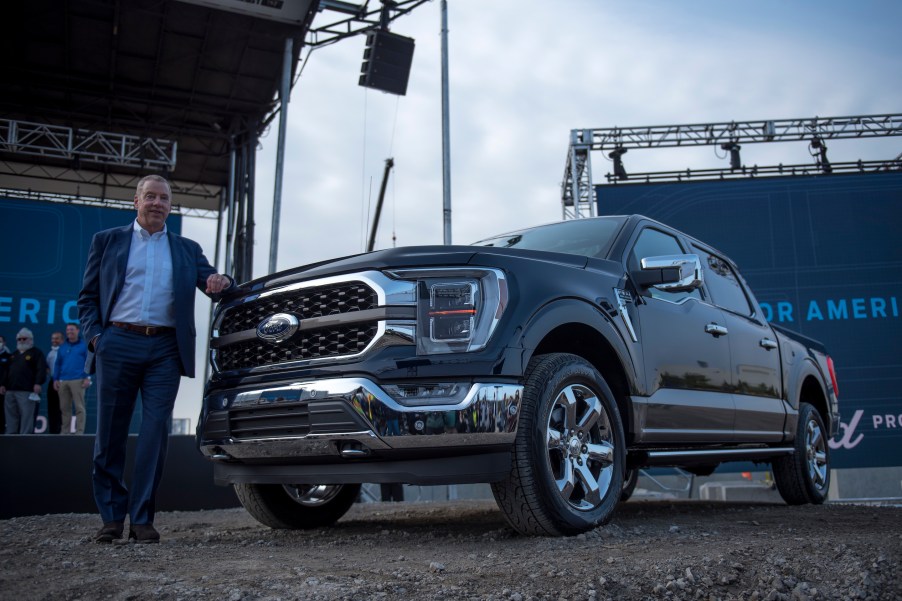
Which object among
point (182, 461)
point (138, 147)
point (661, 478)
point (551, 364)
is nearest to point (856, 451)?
point (661, 478)

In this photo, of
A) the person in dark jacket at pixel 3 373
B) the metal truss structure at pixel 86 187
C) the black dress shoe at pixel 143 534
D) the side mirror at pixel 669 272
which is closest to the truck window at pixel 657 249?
the side mirror at pixel 669 272

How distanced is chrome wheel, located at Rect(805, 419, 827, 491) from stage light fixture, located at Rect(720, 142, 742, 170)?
1158cm

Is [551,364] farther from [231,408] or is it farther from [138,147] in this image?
[138,147]

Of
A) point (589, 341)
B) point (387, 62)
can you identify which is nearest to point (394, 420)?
point (589, 341)

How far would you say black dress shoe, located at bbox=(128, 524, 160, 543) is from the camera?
379cm

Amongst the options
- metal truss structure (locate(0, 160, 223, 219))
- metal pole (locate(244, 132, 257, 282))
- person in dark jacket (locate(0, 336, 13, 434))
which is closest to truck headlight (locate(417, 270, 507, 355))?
person in dark jacket (locate(0, 336, 13, 434))

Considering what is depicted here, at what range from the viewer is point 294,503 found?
4.59 metres

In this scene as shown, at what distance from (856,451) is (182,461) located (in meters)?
12.6

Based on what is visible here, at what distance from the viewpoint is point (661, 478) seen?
17.2 m

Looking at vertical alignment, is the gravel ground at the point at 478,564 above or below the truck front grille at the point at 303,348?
below

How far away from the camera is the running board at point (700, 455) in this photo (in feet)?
13.5

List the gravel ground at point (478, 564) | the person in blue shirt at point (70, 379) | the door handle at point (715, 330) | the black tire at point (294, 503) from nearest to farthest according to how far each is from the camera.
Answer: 1. the gravel ground at point (478, 564)
2. the black tire at point (294, 503)
3. the door handle at point (715, 330)
4. the person in blue shirt at point (70, 379)

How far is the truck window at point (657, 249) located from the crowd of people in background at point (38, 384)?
29.8 feet

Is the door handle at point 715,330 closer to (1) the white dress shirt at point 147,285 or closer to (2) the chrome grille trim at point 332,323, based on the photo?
(2) the chrome grille trim at point 332,323
